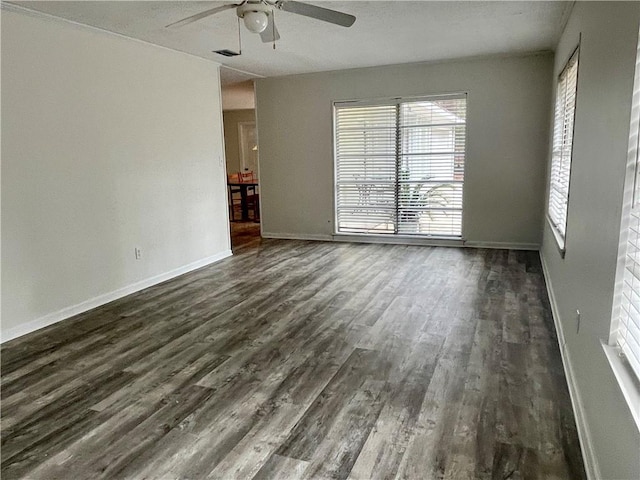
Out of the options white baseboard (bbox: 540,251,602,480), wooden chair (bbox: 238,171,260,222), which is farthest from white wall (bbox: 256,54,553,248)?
white baseboard (bbox: 540,251,602,480)

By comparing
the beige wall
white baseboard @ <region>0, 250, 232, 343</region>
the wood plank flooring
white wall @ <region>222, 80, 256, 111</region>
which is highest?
white wall @ <region>222, 80, 256, 111</region>

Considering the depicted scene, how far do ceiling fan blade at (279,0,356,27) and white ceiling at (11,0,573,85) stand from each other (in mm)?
409

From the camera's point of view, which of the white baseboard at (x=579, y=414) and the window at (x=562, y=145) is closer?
the white baseboard at (x=579, y=414)

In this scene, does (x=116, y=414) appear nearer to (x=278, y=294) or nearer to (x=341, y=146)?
(x=278, y=294)

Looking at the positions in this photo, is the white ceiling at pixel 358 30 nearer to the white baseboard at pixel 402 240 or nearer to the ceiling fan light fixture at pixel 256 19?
the ceiling fan light fixture at pixel 256 19

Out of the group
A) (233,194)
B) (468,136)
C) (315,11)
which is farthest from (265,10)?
(233,194)

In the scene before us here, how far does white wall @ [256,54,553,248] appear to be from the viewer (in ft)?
19.1

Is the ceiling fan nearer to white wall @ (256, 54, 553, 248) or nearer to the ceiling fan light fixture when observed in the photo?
the ceiling fan light fixture

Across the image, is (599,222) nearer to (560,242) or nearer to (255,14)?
(560,242)

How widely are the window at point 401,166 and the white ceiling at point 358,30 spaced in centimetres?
79

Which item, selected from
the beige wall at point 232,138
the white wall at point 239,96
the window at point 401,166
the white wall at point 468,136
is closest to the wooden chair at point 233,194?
the beige wall at point 232,138

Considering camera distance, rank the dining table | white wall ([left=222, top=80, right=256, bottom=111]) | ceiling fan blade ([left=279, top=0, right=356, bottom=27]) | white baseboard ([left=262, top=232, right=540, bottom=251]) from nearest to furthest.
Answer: ceiling fan blade ([left=279, top=0, right=356, bottom=27])
white baseboard ([left=262, top=232, right=540, bottom=251])
white wall ([left=222, top=80, right=256, bottom=111])
the dining table

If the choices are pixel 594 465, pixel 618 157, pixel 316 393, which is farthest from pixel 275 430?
pixel 618 157

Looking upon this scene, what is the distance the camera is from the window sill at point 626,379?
1328 millimetres
